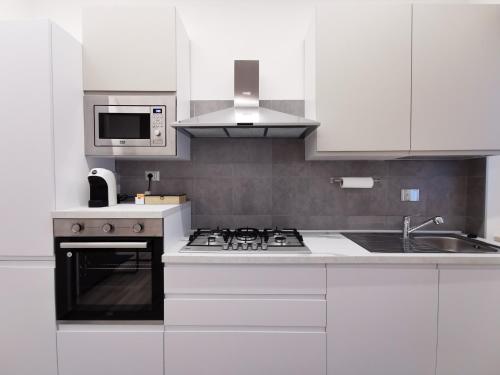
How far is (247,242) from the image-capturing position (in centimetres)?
164

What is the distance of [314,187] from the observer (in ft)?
6.89

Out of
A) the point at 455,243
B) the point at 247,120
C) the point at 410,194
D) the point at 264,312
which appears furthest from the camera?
the point at 410,194

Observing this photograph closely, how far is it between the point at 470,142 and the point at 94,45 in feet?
8.16

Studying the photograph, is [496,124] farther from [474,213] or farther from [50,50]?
[50,50]

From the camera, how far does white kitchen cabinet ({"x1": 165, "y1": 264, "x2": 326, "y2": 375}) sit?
146 cm

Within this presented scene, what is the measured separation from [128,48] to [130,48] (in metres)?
0.01

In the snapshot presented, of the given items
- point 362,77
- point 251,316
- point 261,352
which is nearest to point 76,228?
point 251,316

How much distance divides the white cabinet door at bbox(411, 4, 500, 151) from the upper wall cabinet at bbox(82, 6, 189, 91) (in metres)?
1.57

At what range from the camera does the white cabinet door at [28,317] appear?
149 cm

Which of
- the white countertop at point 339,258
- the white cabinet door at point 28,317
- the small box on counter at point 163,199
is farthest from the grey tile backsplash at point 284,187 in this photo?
the white cabinet door at point 28,317

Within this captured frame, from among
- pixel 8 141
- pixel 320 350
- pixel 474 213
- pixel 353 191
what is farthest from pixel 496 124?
pixel 8 141

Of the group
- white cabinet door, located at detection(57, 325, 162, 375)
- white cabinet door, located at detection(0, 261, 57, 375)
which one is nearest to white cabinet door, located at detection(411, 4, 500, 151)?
white cabinet door, located at detection(57, 325, 162, 375)

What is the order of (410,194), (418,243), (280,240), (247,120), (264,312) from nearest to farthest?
(264,312) → (247,120) → (280,240) → (418,243) → (410,194)

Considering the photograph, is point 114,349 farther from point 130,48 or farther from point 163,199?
point 130,48
